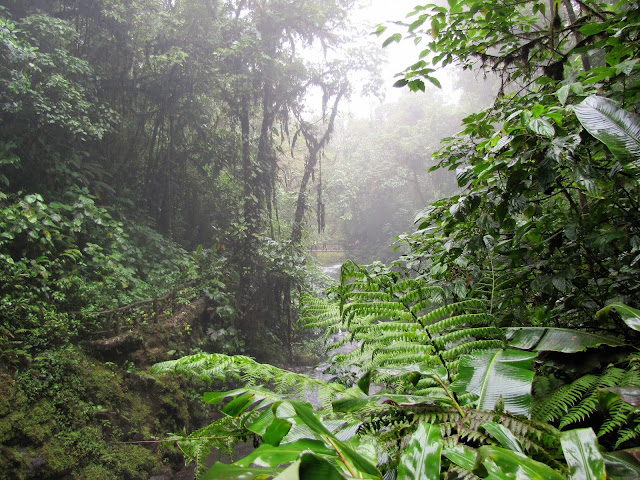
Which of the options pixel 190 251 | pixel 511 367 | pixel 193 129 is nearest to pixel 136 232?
pixel 190 251

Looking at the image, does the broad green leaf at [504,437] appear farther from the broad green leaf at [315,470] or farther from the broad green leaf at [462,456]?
the broad green leaf at [315,470]

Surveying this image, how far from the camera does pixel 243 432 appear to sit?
0.83 m

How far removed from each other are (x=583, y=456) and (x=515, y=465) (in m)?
0.11

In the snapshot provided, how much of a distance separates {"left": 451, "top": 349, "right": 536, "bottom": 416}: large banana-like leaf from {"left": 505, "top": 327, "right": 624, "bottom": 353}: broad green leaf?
8.9 inches

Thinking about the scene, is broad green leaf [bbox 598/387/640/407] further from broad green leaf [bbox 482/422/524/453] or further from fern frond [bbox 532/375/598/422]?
broad green leaf [bbox 482/422/524/453]

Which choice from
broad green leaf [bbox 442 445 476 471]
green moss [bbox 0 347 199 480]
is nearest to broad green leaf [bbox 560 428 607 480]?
broad green leaf [bbox 442 445 476 471]

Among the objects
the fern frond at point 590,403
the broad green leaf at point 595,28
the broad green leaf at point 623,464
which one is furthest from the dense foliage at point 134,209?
the broad green leaf at point 595,28

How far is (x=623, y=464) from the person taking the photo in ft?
1.63

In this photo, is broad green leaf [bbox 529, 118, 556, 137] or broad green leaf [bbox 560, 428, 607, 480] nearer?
broad green leaf [bbox 560, 428, 607, 480]

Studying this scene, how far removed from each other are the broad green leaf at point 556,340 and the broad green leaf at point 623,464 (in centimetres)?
37

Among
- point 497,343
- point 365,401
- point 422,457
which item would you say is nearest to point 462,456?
point 422,457

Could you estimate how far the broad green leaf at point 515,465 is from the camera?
403mm

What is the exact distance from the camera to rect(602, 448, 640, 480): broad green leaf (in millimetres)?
477

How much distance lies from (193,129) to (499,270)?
6810 millimetres
